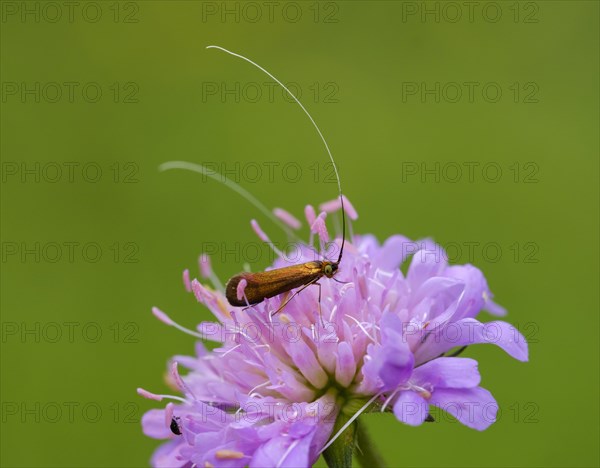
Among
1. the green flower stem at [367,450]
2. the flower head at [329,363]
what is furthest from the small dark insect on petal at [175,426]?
the green flower stem at [367,450]

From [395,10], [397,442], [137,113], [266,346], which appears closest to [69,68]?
[137,113]

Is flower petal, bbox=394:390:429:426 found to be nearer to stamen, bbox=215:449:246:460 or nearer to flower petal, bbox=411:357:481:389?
flower petal, bbox=411:357:481:389

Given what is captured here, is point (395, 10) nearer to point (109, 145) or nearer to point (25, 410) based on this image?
point (109, 145)

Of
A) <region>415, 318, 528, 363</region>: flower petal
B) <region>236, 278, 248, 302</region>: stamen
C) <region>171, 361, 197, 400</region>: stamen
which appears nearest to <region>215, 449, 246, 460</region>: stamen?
<region>171, 361, 197, 400</region>: stamen

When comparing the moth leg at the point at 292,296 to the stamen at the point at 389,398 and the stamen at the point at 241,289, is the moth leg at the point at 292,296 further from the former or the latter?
the stamen at the point at 389,398

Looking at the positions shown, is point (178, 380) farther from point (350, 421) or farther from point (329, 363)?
point (350, 421)
